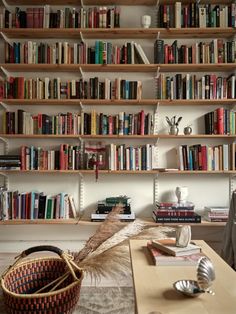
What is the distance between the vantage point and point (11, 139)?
3.23 m

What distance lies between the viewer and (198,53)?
305 cm

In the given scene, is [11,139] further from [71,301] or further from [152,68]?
[71,301]

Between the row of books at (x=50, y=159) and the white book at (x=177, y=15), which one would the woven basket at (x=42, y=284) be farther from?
the white book at (x=177, y=15)

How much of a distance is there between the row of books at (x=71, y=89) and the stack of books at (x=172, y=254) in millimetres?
1839

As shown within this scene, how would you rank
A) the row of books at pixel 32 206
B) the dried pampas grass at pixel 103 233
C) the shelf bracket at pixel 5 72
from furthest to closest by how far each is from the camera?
the shelf bracket at pixel 5 72, the row of books at pixel 32 206, the dried pampas grass at pixel 103 233

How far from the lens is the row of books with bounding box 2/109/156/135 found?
120 inches

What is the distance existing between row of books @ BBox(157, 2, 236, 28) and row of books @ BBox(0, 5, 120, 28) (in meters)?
0.50

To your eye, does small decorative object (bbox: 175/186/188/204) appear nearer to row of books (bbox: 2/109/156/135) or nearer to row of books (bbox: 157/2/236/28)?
row of books (bbox: 2/109/156/135)

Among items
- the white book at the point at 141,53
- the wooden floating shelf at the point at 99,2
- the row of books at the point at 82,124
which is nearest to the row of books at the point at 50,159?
the row of books at the point at 82,124

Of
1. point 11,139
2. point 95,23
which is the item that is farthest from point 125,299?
point 95,23

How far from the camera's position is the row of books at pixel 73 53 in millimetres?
3057

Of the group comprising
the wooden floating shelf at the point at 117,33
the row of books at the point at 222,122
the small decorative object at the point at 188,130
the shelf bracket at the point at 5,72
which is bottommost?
the small decorative object at the point at 188,130

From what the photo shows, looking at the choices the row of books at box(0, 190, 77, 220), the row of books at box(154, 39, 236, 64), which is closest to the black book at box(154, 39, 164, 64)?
the row of books at box(154, 39, 236, 64)

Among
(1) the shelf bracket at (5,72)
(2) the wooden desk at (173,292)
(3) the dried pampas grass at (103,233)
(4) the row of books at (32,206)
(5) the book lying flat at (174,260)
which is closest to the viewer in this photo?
(2) the wooden desk at (173,292)
